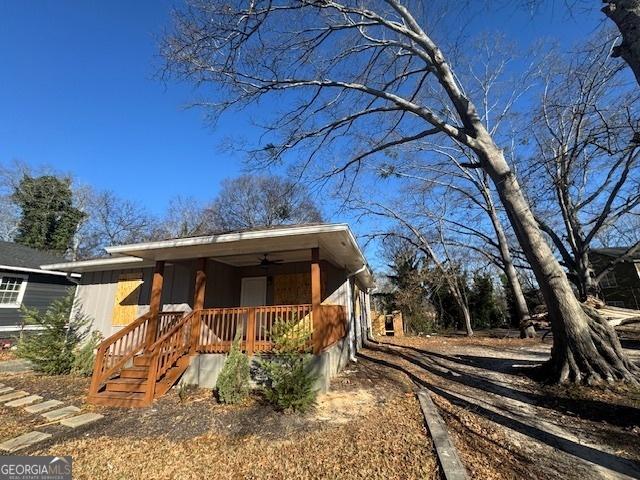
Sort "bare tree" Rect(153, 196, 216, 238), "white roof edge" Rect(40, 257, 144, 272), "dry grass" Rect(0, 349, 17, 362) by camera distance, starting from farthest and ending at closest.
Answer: "bare tree" Rect(153, 196, 216, 238) → "dry grass" Rect(0, 349, 17, 362) → "white roof edge" Rect(40, 257, 144, 272)

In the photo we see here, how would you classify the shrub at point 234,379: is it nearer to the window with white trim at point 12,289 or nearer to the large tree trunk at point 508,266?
the window with white trim at point 12,289

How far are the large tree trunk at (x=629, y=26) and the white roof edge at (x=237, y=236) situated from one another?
439cm

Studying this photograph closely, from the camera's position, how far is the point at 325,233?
619 centimetres

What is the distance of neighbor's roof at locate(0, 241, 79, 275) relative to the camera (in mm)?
12156

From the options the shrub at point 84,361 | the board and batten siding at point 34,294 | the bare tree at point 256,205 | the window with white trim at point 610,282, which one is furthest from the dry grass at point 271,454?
Answer: the window with white trim at point 610,282

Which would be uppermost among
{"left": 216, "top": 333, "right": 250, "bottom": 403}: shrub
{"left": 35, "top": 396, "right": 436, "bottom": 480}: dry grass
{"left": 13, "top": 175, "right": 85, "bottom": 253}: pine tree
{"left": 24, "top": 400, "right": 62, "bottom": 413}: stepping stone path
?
{"left": 13, "top": 175, "right": 85, "bottom": 253}: pine tree

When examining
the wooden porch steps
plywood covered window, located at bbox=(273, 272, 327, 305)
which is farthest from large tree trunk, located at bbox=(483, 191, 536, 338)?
the wooden porch steps

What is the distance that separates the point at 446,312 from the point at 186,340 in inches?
722

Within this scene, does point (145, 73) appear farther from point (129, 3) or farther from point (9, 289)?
point (9, 289)

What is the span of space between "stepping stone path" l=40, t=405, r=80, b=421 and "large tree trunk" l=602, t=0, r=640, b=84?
9.12 meters

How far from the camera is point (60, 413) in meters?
5.09

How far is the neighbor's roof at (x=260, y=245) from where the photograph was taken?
20.5 feet

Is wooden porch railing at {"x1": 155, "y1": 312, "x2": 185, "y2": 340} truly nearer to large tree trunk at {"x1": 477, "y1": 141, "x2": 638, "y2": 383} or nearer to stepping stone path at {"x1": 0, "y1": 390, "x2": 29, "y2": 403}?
stepping stone path at {"x1": 0, "y1": 390, "x2": 29, "y2": 403}

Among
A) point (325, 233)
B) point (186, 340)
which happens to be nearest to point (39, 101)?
point (186, 340)
